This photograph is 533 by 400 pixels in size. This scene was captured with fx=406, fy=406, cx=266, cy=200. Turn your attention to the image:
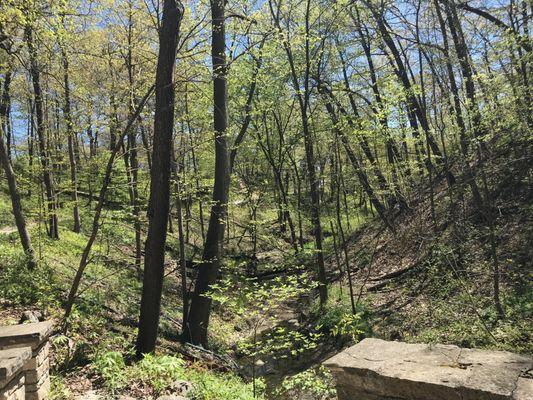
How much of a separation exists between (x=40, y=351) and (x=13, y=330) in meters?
0.38

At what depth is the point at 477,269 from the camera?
9312 mm

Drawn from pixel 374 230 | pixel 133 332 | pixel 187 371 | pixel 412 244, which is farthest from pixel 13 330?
pixel 374 230

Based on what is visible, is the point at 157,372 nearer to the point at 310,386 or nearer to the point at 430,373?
the point at 310,386

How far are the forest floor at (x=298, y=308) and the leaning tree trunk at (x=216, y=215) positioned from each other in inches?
21.1

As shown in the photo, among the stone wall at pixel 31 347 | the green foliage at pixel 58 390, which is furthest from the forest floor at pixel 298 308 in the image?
the stone wall at pixel 31 347

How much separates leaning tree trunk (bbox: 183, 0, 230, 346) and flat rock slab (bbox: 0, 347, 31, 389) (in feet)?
16.4

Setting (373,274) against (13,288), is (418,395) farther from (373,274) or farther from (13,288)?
(373,274)

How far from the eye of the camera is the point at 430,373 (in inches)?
127

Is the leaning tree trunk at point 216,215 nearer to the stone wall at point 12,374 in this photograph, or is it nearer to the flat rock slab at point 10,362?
the stone wall at point 12,374

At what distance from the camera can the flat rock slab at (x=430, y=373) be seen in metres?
2.92

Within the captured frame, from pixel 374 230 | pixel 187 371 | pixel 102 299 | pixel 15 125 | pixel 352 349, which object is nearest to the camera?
pixel 352 349

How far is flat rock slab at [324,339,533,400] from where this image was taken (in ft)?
9.57

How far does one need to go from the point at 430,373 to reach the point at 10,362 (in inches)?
139

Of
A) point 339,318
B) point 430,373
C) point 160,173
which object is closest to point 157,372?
point 160,173
